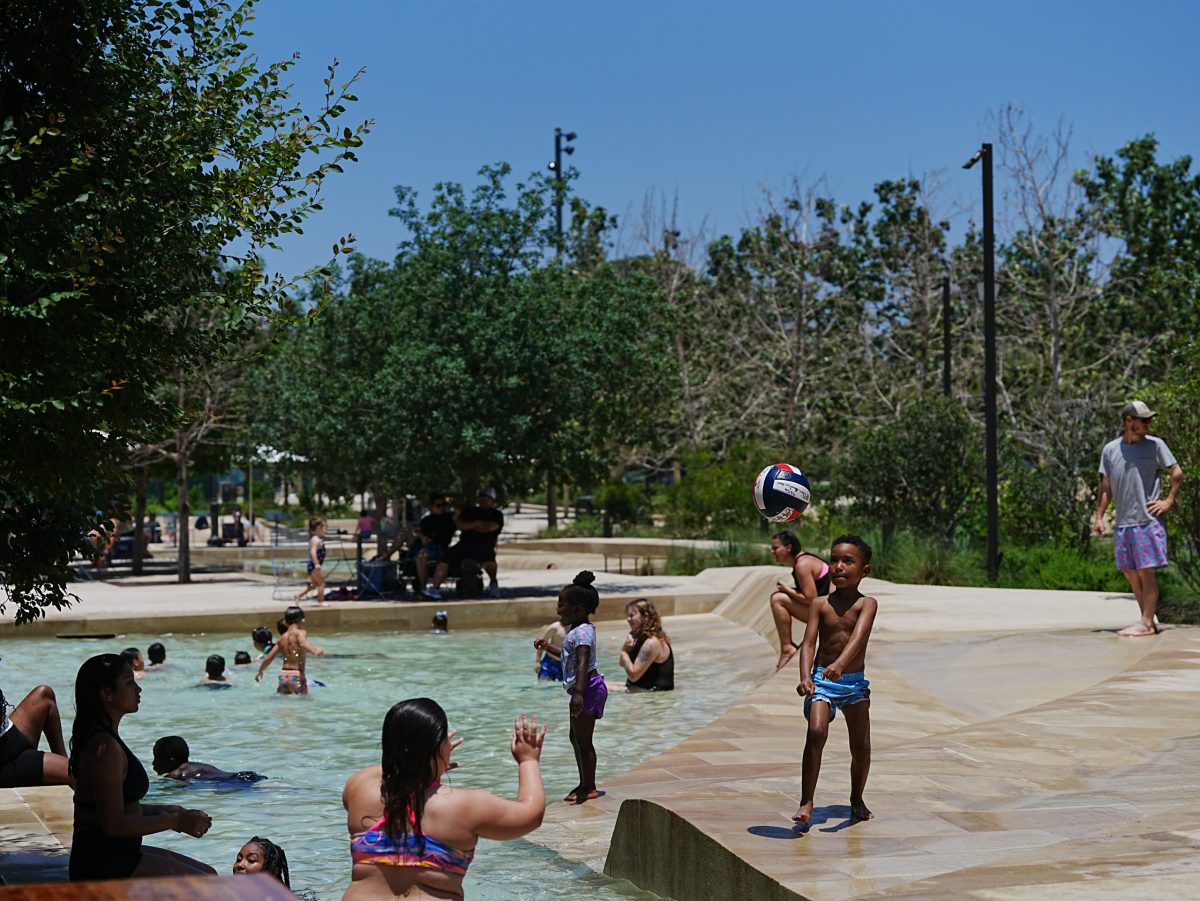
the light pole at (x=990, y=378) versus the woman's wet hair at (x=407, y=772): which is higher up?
the light pole at (x=990, y=378)

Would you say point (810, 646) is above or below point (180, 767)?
above

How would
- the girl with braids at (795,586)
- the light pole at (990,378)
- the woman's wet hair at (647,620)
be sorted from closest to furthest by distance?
1. the girl with braids at (795,586)
2. the woman's wet hair at (647,620)
3. the light pole at (990,378)

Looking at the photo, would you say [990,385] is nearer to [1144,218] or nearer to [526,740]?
[526,740]

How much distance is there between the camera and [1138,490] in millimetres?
12930

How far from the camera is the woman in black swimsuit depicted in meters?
5.98

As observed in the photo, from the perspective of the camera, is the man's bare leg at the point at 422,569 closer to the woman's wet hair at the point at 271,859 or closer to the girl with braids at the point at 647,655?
the girl with braids at the point at 647,655

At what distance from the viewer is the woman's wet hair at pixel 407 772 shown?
443 cm

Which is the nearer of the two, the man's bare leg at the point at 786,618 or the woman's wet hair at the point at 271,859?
the woman's wet hair at the point at 271,859

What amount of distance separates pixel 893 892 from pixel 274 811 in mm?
5700

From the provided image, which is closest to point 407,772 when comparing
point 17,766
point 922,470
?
point 17,766

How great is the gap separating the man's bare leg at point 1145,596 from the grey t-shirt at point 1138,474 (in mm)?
519

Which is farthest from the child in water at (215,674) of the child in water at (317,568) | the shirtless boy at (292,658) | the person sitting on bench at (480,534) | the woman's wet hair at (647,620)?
the person sitting on bench at (480,534)

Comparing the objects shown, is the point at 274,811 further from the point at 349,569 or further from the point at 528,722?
the point at 349,569

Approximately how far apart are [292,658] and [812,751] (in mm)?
9306
